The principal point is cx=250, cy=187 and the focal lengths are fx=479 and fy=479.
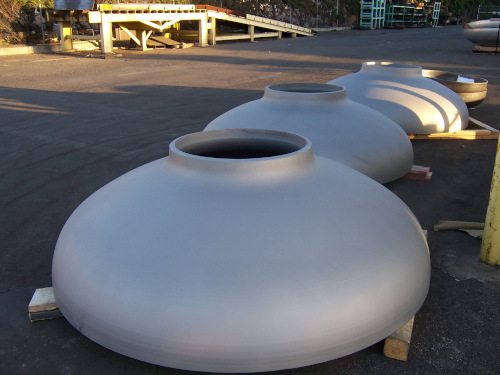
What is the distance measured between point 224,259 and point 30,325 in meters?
1.55

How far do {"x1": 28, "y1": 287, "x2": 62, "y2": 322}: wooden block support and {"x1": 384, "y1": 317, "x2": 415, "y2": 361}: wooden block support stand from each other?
1.98 metres

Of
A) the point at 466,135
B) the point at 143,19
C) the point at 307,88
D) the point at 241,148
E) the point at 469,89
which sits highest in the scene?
the point at 143,19

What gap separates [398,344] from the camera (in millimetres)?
2586

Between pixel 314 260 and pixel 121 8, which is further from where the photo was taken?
pixel 121 8

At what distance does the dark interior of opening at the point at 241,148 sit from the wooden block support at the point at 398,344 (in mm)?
1257

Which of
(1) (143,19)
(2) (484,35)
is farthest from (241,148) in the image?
(2) (484,35)

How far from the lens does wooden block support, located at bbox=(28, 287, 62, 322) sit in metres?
2.95

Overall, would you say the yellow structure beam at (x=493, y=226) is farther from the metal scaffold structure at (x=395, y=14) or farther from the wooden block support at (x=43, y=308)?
the metal scaffold structure at (x=395, y=14)

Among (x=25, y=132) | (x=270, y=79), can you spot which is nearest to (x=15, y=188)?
(x=25, y=132)

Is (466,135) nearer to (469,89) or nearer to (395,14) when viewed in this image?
(469,89)

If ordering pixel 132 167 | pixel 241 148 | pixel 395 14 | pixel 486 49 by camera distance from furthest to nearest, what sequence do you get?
pixel 395 14, pixel 486 49, pixel 132 167, pixel 241 148

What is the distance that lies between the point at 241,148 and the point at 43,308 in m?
1.61

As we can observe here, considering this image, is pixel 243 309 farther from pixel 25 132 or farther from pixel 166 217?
pixel 25 132

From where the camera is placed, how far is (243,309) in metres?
2.16
